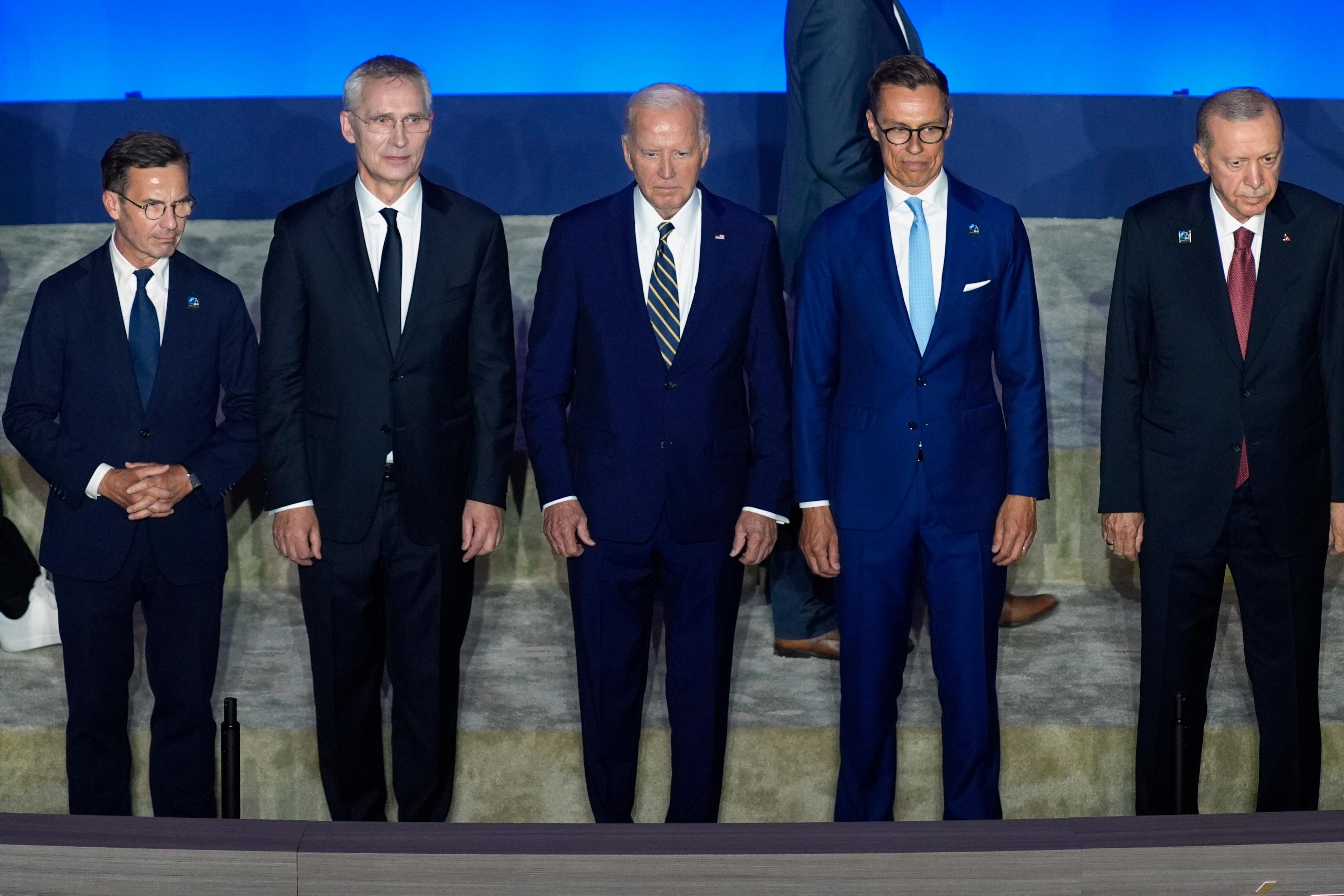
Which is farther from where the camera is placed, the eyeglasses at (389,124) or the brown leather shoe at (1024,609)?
the brown leather shoe at (1024,609)

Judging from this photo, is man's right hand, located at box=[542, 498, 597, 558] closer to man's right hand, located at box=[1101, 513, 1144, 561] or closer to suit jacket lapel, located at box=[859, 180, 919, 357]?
suit jacket lapel, located at box=[859, 180, 919, 357]

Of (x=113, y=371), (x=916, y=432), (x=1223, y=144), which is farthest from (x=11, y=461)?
(x=1223, y=144)

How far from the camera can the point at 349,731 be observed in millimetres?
2959

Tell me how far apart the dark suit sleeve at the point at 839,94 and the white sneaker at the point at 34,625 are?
2031mm

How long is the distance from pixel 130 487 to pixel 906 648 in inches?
56.0

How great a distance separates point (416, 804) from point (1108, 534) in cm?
137

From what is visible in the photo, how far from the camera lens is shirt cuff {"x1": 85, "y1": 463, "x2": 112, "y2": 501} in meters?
2.89

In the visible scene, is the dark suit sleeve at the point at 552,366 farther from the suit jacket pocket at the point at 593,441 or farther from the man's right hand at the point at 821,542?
the man's right hand at the point at 821,542

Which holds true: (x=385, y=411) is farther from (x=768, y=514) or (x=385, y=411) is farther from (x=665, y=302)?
(x=768, y=514)

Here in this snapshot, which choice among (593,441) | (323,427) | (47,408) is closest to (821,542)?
(593,441)

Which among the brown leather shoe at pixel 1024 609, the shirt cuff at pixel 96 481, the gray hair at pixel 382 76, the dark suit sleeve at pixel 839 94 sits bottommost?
the brown leather shoe at pixel 1024 609

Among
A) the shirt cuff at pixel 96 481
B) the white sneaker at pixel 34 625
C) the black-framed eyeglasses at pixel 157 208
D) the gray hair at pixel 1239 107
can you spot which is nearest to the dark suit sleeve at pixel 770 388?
the gray hair at pixel 1239 107

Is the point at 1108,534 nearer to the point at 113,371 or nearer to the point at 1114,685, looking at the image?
the point at 1114,685

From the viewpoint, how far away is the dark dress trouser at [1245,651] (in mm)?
2863
